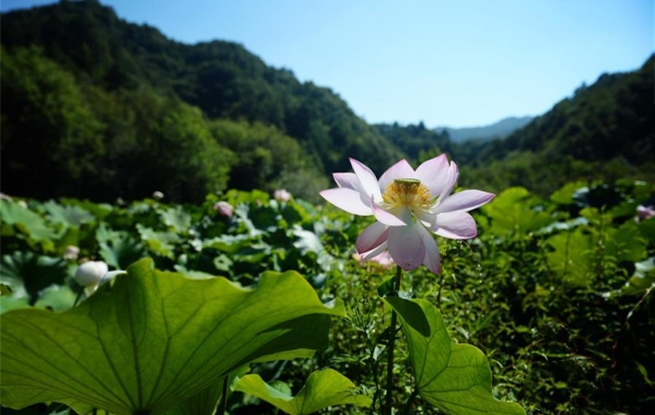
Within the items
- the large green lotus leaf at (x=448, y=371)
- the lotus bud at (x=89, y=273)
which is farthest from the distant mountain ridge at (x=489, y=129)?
the large green lotus leaf at (x=448, y=371)

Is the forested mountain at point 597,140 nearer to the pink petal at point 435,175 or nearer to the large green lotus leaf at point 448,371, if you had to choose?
the pink petal at point 435,175

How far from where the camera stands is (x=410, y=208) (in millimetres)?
651

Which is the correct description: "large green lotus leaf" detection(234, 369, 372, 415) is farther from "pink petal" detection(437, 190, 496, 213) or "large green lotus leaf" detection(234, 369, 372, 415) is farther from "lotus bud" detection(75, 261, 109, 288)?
"lotus bud" detection(75, 261, 109, 288)

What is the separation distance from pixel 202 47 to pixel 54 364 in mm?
58010

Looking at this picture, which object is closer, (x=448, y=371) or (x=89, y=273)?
(x=448, y=371)

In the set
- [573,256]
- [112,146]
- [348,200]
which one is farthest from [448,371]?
[112,146]

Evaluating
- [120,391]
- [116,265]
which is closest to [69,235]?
[116,265]

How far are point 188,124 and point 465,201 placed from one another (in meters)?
26.8

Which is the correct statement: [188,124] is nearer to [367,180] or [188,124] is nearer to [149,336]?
[367,180]

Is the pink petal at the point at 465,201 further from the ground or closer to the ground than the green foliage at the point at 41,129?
closer to the ground

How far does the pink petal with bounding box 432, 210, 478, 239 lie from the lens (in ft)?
1.97

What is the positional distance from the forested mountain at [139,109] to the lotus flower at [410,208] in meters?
23.8

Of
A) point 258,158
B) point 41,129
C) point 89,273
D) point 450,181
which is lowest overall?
point 89,273

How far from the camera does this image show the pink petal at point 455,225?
601 mm
